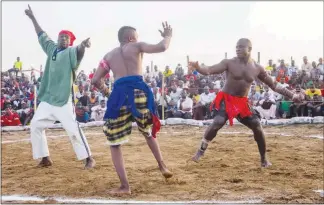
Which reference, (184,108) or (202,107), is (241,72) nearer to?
(202,107)

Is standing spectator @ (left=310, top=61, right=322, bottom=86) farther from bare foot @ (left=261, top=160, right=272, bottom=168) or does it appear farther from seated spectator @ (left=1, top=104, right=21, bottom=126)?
seated spectator @ (left=1, top=104, right=21, bottom=126)

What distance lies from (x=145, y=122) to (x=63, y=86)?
179 centimetres

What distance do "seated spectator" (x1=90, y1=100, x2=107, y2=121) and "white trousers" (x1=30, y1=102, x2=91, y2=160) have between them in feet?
27.5

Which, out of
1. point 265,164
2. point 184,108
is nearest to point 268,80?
point 265,164

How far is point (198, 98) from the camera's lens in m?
15.1

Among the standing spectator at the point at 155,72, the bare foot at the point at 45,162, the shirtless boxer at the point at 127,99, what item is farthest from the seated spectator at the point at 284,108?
the shirtless boxer at the point at 127,99

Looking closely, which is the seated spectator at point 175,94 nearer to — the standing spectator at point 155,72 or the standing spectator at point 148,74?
the standing spectator at point 148,74

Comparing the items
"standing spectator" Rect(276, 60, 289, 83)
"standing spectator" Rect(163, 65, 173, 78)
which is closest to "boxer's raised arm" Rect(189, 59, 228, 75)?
"standing spectator" Rect(276, 60, 289, 83)

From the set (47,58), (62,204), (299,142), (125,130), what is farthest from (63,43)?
(299,142)

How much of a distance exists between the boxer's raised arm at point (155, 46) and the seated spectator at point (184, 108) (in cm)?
977

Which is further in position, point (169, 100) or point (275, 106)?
point (169, 100)

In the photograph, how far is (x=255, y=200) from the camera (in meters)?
4.19

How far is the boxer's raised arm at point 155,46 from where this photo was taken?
174 inches

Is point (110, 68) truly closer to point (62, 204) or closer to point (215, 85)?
point (62, 204)
